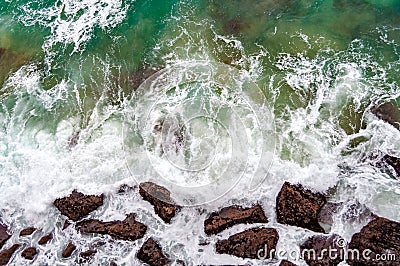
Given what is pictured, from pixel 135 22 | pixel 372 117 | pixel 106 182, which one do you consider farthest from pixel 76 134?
pixel 372 117

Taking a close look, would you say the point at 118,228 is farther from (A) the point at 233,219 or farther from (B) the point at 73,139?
(B) the point at 73,139

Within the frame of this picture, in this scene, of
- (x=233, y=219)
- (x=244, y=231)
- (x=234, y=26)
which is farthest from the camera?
(x=234, y=26)

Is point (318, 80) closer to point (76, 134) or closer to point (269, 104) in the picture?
point (269, 104)

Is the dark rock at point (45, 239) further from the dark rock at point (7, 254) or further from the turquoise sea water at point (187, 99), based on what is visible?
the dark rock at point (7, 254)

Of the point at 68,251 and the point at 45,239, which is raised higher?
the point at 45,239

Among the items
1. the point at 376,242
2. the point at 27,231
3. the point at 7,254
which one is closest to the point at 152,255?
the point at 27,231

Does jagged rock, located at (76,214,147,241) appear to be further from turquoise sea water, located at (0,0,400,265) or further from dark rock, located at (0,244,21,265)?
dark rock, located at (0,244,21,265)

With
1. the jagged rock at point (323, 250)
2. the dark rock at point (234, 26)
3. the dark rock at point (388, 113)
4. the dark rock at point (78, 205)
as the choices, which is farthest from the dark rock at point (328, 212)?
the dark rock at point (234, 26)

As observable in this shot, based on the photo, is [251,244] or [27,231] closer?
[251,244]
